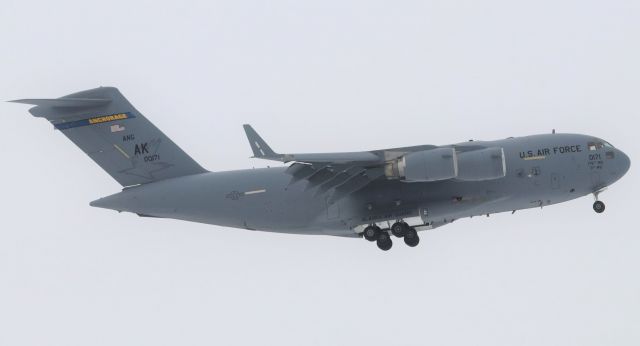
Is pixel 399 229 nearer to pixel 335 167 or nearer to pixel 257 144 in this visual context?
pixel 335 167

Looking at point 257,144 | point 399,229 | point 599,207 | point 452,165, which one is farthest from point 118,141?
point 599,207

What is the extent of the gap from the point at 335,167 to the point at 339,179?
48 centimetres

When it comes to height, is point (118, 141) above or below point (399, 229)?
above

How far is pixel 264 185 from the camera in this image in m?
21.2

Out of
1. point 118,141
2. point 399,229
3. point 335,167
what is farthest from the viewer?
point 118,141

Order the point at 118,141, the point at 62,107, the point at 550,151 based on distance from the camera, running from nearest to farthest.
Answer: the point at 550,151
the point at 62,107
the point at 118,141

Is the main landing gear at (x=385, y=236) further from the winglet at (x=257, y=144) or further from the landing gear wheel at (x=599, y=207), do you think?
the landing gear wheel at (x=599, y=207)

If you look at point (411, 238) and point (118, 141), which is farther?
point (118, 141)

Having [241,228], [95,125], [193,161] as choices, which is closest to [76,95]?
[95,125]

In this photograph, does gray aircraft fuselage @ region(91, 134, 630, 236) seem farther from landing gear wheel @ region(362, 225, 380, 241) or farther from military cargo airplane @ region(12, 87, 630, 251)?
landing gear wheel @ region(362, 225, 380, 241)

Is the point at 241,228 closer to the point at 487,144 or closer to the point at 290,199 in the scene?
the point at 290,199

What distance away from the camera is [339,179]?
20.3m

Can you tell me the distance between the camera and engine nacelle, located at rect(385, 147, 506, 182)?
19.3m

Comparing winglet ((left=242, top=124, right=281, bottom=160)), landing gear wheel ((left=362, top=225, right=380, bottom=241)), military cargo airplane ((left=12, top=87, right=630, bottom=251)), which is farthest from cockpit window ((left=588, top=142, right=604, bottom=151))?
winglet ((left=242, top=124, right=281, bottom=160))
